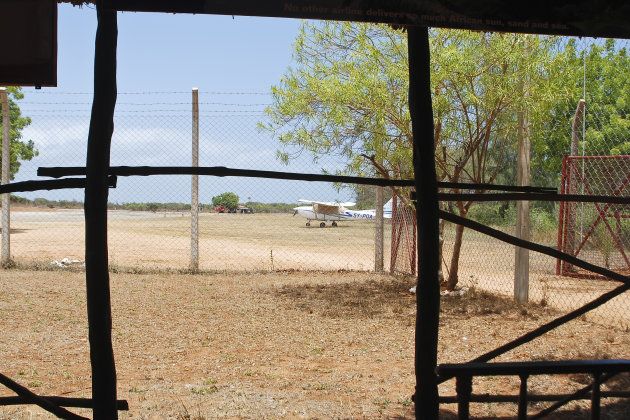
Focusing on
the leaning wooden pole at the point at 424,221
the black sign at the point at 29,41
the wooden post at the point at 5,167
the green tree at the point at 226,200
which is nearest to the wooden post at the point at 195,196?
the green tree at the point at 226,200

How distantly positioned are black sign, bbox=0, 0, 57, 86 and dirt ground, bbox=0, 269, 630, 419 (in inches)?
88.7

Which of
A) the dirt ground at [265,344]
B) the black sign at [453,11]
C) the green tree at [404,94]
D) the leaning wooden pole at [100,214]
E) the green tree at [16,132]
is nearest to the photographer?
the black sign at [453,11]

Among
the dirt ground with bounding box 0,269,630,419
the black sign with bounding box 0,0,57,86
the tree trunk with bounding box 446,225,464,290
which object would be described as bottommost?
the dirt ground with bounding box 0,269,630,419

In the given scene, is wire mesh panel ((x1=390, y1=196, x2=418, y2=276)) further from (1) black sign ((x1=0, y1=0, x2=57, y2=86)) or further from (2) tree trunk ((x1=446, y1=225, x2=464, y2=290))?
(1) black sign ((x1=0, y1=0, x2=57, y2=86))

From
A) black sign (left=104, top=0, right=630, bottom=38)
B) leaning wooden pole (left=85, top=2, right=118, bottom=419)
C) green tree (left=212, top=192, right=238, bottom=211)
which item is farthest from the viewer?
green tree (left=212, top=192, right=238, bottom=211)

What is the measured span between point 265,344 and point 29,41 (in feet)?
12.1

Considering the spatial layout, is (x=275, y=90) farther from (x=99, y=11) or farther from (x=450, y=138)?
(x=99, y=11)

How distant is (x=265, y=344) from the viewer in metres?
6.17

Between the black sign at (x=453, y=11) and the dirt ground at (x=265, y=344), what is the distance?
261 cm

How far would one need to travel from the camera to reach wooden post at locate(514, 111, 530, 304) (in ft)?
26.7

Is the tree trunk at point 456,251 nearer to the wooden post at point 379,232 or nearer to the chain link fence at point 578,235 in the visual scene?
the chain link fence at point 578,235

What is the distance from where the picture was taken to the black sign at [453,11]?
2.95 meters

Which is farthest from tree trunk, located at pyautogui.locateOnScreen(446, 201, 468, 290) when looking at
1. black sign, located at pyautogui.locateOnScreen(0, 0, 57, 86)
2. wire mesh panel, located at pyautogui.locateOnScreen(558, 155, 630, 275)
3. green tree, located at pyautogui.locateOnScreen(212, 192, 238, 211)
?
black sign, located at pyautogui.locateOnScreen(0, 0, 57, 86)

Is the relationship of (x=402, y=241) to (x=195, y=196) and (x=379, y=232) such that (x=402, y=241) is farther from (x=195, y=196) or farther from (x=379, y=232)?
(x=195, y=196)
